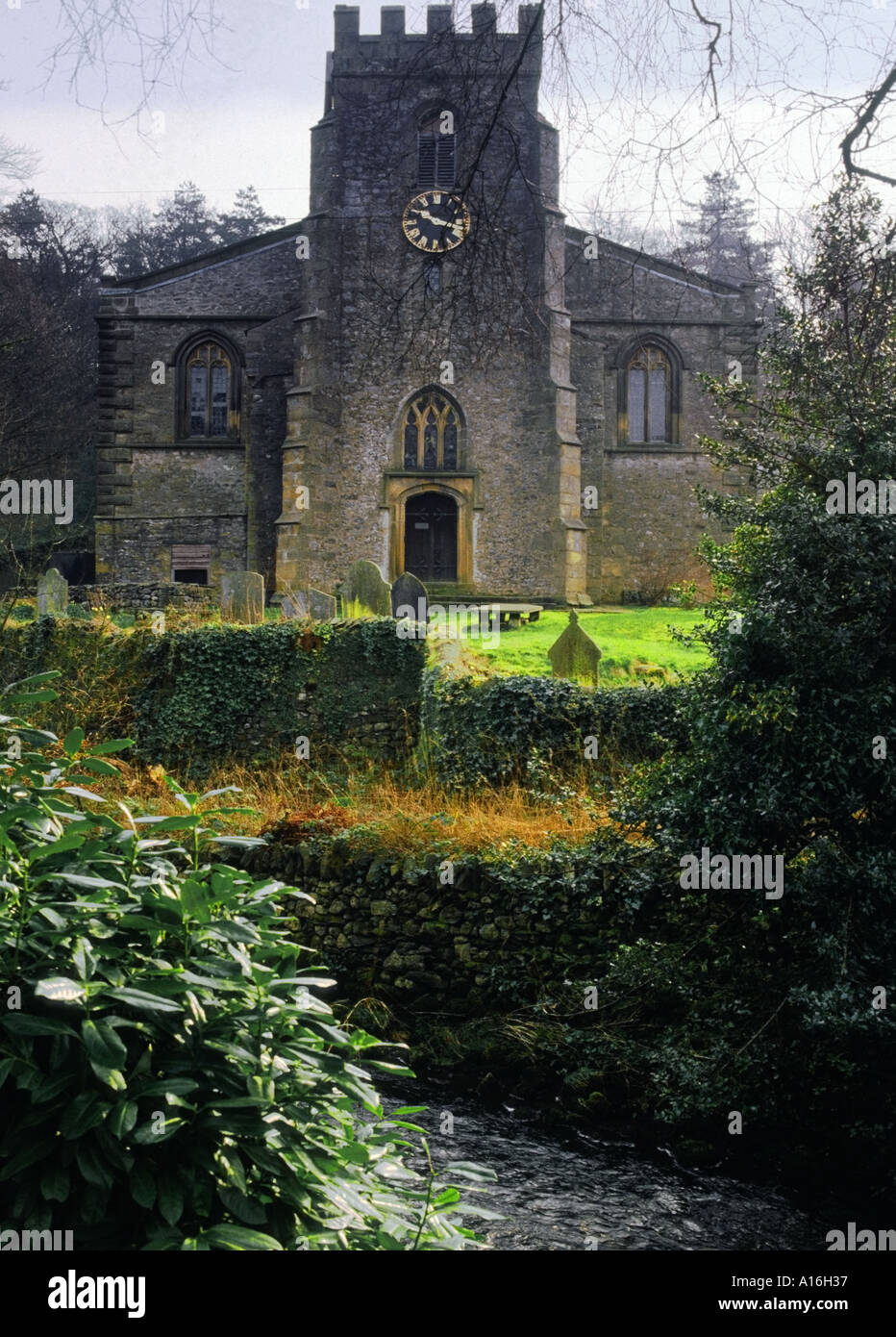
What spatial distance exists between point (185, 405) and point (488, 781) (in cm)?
2127

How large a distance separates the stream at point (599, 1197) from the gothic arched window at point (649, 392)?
25.2 metres

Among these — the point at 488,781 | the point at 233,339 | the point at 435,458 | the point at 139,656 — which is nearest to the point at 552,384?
the point at 435,458

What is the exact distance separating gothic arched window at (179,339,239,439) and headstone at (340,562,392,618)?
48.4ft

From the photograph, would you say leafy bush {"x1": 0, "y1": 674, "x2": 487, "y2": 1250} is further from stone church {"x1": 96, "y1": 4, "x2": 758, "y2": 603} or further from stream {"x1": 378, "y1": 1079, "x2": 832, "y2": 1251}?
stone church {"x1": 96, "y1": 4, "x2": 758, "y2": 603}

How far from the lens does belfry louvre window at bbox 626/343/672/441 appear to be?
102 ft

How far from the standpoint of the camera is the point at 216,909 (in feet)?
10.0

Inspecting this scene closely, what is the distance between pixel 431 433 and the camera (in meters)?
27.5

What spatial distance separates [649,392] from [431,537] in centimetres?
792

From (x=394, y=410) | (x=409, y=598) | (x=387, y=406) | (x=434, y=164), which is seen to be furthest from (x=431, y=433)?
(x=409, y=598)


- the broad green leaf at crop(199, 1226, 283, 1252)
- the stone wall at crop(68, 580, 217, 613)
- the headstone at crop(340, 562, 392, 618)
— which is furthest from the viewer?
the stone wall at crop(68, 580, 217, 613)

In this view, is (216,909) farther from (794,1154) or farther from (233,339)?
(233,339)

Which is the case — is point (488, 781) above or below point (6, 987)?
below

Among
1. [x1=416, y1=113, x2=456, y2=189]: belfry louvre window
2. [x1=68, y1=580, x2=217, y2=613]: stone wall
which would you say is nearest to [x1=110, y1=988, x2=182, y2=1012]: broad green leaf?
[x1=68, y1=580, x2=217, y2=613]: stone wall

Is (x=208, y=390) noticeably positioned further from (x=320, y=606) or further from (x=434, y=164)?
(x=320, y=606)
